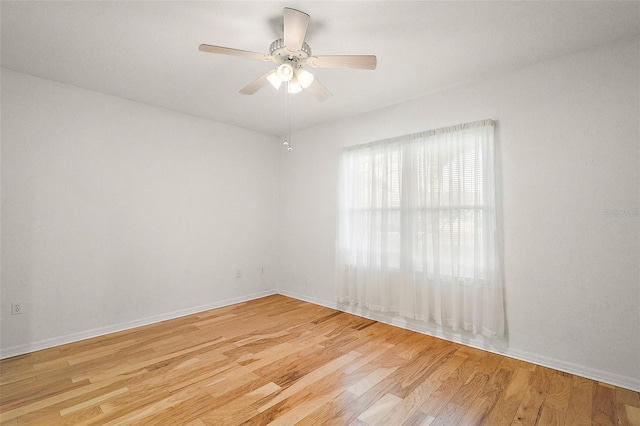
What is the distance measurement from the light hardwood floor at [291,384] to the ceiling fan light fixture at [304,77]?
2.27 metres

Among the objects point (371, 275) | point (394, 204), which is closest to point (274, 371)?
point (371, 275)

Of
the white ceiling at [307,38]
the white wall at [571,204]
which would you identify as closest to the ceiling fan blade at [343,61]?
the white ceiling at [307,38]

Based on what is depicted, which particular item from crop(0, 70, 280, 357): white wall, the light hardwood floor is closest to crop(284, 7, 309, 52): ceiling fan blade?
the light hardwood floor

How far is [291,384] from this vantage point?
2330 millimetres

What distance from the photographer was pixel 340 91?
3.35m

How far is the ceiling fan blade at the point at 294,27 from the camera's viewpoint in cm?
173

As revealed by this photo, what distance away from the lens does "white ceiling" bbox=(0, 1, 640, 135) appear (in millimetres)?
2039

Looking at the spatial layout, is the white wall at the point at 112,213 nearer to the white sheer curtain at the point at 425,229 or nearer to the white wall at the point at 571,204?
the white sheer curtain at the point at 425,229

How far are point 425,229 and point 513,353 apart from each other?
138 centimetres

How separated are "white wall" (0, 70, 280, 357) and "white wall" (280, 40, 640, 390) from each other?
3.08m

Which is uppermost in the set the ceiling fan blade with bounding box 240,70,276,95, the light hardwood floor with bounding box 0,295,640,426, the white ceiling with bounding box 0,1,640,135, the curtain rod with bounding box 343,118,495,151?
the white ceiling with bounding box 0,1,640,135

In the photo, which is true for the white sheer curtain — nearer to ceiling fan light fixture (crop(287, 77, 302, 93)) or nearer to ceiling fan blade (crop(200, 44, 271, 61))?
ceiling fan light fixture (crop(287, 77, 302, 93))

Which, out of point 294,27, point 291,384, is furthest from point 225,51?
point 291,384

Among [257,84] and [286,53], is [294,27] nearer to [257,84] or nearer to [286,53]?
[286,53]
